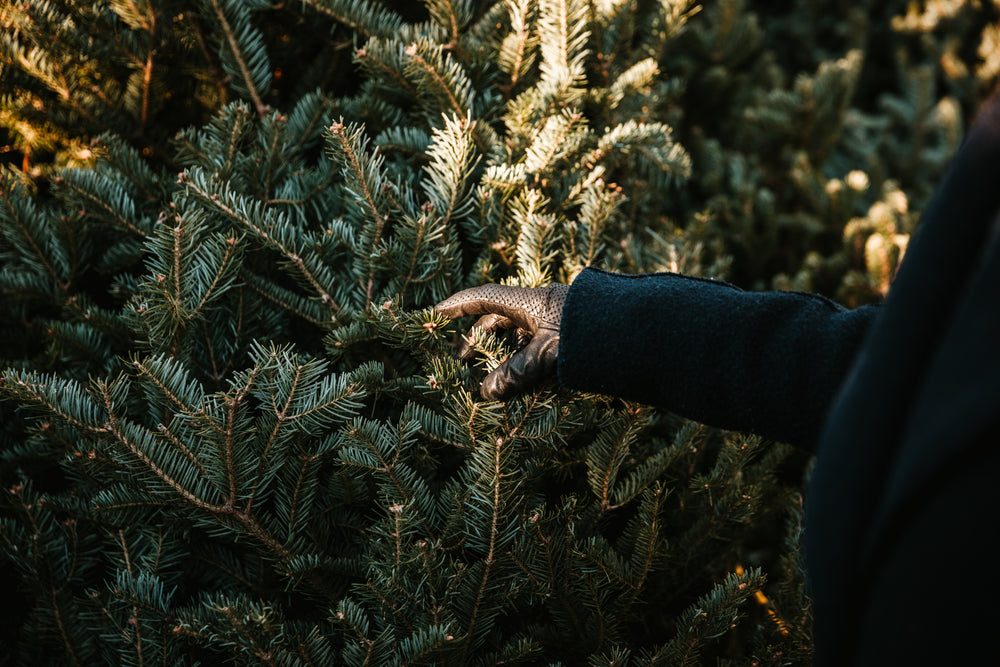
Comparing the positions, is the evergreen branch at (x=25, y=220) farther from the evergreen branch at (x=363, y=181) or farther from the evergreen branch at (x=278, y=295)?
the evergreen branch at (x=363, y=181)

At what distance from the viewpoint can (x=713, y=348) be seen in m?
0.81

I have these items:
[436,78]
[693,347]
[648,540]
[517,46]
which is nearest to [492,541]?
[648,540]

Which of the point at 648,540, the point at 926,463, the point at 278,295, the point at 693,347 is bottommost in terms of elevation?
the point at 648,540

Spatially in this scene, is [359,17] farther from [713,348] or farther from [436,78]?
[713,348]

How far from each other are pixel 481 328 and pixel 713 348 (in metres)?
0.33

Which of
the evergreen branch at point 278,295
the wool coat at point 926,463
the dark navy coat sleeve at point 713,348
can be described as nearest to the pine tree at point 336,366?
the evergreen branch at point 278,295

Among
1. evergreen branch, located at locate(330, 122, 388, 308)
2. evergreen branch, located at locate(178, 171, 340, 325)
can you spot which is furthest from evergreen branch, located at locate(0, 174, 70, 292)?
evergreen branch, located at locate(330, 122, 388, 308)

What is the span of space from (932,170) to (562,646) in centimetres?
221

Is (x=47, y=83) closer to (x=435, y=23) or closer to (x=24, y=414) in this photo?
(x=24, y=414)

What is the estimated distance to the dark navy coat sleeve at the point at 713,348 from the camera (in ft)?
2.53

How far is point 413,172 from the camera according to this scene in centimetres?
119

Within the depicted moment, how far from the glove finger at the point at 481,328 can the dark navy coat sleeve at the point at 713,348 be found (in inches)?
5.8

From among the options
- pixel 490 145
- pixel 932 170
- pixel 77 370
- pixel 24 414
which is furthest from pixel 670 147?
pixel 932 170

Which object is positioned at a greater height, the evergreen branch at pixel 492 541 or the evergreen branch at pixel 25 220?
the evergreen branch at pixel 25 220
